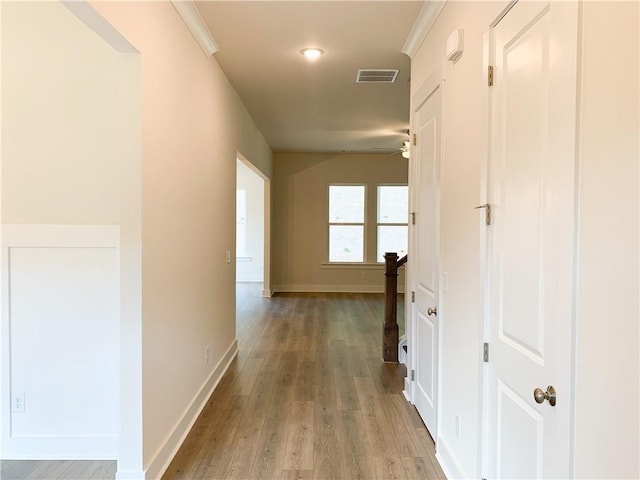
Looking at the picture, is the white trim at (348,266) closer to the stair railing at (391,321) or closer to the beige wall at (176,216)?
the stair railing at (391,321)

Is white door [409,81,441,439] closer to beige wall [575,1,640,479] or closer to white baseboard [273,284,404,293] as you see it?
beige wall [575,1,640,479]

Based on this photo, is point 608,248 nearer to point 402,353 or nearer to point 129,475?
point 129,475

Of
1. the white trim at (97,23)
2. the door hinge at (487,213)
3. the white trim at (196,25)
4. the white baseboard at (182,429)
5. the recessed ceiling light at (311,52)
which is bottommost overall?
the white baseboard at (182,429)

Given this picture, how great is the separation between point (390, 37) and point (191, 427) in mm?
3059

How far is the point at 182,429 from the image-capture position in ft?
8.68

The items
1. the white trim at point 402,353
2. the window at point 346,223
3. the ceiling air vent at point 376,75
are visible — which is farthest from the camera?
the window at point 346,223

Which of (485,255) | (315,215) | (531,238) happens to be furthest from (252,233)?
(531,238)

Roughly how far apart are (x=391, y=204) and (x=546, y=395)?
7.59 meters

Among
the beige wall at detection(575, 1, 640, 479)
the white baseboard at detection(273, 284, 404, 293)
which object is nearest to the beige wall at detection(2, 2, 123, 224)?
the beige wall at detection(575, 1, 640, 479)

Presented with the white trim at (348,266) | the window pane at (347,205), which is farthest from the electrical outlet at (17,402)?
the window pane at (347,205)

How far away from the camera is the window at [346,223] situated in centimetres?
868

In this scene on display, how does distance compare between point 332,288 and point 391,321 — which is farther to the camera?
point 332,288

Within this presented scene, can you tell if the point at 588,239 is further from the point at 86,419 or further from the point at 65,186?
the point at 86,419

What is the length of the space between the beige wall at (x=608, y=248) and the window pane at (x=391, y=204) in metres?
7.61
